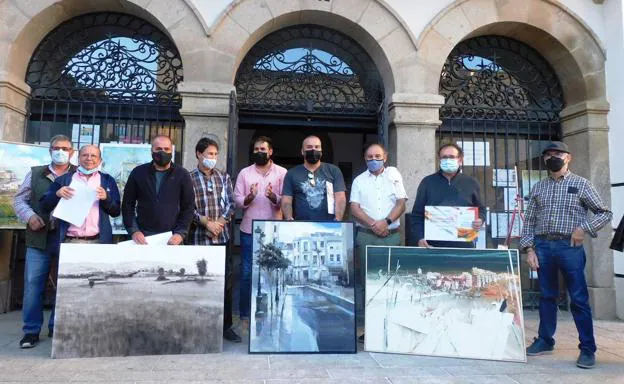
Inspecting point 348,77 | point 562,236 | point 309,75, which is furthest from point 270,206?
point 562,236

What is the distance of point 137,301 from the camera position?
13.3ft

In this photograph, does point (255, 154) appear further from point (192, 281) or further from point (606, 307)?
point (606, 307)

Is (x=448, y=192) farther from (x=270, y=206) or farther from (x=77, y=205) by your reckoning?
(x=77, y=205)

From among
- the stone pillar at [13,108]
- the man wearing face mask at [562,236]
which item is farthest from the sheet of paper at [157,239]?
the man wearing face mask at [562,236]

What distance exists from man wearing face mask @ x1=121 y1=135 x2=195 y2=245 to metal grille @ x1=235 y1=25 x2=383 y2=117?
2480 mm

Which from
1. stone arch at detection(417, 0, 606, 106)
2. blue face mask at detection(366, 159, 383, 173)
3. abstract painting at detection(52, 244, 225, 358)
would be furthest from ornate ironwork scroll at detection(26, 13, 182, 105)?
stone arch at detection(417, 0, 606, 106)

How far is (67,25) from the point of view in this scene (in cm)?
659

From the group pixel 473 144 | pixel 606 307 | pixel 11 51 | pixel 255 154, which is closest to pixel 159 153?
pixel 255 154

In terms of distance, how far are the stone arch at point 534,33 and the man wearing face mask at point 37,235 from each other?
4.74 meters

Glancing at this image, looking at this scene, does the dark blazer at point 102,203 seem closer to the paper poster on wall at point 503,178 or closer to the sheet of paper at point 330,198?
the sheet of paper at point 330,198

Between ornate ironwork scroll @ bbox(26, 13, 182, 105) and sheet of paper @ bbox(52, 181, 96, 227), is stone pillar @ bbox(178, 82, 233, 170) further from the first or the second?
sheet of paper @ bbox(52, 181, 96, 227)

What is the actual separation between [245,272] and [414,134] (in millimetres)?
3099

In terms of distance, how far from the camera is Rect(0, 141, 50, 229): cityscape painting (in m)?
5.37

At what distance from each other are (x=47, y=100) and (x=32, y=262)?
2990mm
